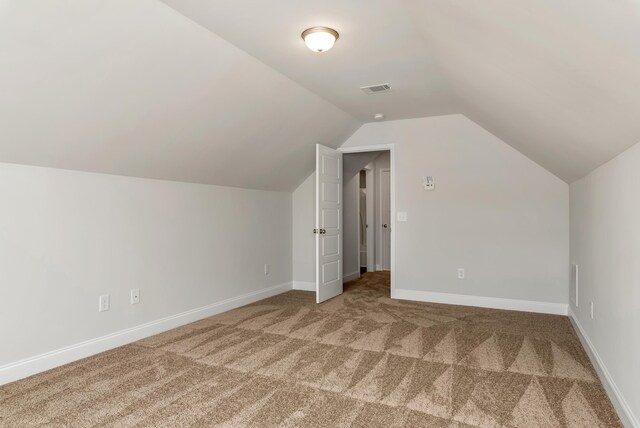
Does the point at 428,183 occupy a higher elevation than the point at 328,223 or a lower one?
higher

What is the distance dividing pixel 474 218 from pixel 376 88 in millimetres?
2107

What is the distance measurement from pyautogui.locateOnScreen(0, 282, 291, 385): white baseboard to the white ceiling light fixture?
9.19ft

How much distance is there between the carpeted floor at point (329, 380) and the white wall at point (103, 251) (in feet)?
0.99

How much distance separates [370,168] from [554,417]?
20.3 feet

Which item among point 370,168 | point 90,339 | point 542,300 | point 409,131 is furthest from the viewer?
point 370,168

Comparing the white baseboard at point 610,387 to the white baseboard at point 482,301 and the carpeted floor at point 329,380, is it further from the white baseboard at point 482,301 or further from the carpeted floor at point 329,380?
the white baseboard at point 482,301

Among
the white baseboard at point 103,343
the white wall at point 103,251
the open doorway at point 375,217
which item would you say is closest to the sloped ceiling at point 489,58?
the white wall at point 103,251

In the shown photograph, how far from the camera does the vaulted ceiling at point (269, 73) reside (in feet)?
5.46

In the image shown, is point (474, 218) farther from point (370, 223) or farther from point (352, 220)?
point (370, 223)

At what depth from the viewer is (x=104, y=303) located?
10.7ft

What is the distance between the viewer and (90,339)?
3.16 m

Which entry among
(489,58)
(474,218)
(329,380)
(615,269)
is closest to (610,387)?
(615,269)

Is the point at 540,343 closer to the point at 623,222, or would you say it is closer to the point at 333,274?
the point at 623,222

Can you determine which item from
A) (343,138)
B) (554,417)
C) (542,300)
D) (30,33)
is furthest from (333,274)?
(30,33)
